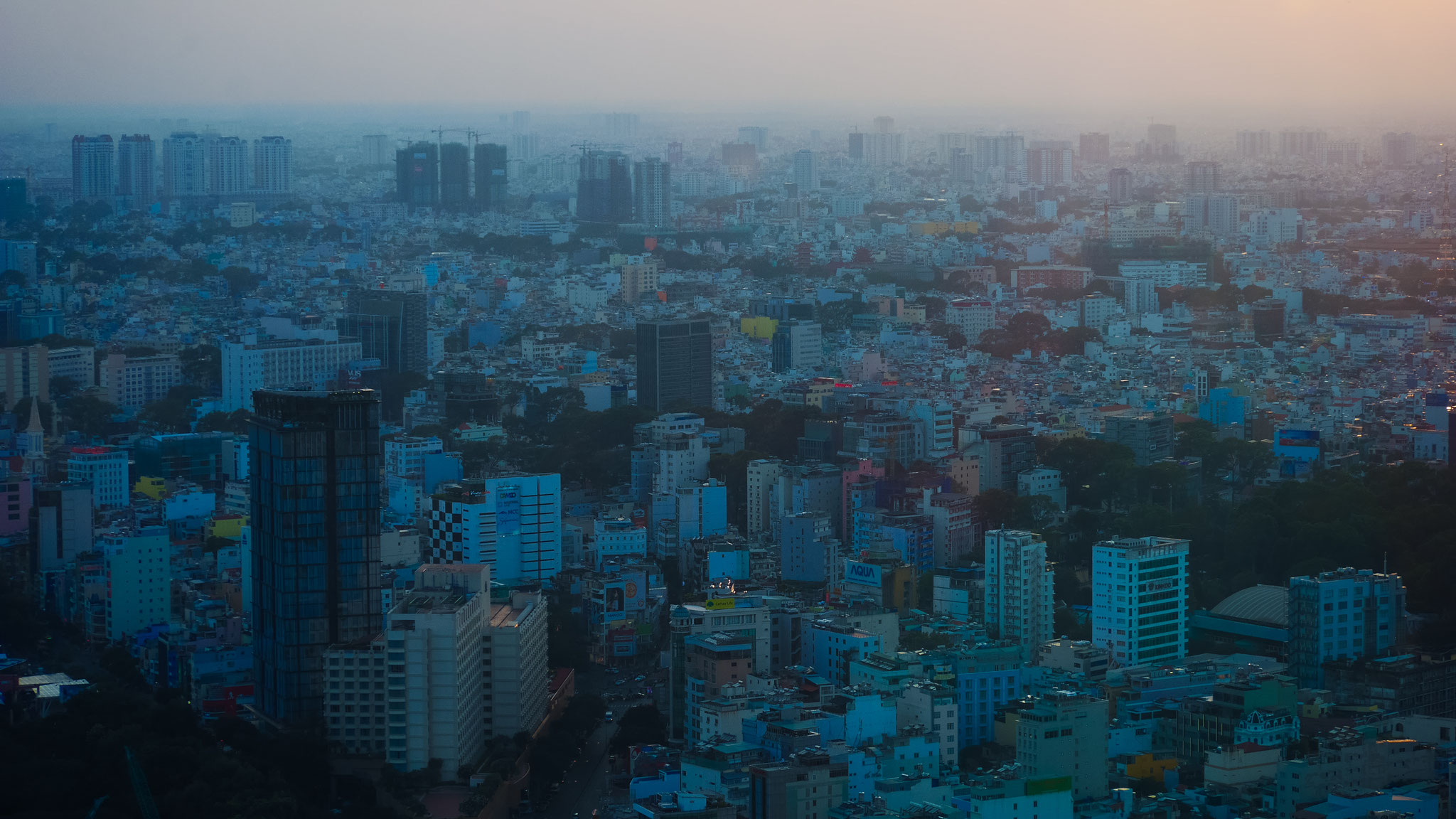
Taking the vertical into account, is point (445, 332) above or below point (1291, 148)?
below

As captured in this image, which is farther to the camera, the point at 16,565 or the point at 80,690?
the point at 16,565

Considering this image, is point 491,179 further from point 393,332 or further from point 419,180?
point 393,332

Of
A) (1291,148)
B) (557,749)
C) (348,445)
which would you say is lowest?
(557,749)

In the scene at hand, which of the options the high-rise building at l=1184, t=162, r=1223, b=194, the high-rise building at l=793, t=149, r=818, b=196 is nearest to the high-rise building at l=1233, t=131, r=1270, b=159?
the high-rise building at l=1184, t=162, r=1223, b=194

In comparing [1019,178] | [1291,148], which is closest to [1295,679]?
[1291,148]

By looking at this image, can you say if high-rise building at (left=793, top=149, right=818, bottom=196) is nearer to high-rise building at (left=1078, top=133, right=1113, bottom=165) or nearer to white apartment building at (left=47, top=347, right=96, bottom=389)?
high-rise building at (left=1078, top=133, right=1113, bottom=165)

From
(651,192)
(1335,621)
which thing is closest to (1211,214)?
(651,192)

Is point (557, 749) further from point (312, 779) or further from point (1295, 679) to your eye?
point (1295, 679)
